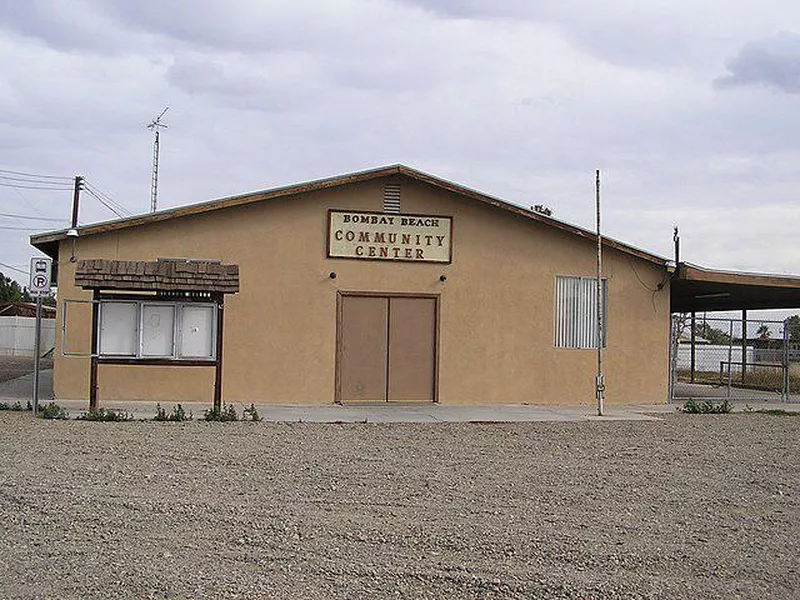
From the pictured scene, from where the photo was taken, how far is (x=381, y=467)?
1229 cm

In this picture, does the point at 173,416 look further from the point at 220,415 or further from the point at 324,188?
the point at 324,188

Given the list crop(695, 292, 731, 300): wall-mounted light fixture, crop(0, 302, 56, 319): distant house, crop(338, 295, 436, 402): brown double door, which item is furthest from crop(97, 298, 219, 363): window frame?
crop(0, 302, 56, 319): distant house

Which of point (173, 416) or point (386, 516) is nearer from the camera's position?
point (386, 516)

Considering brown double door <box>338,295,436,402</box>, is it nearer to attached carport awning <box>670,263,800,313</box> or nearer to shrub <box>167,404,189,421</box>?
shrub <box>167,404,189,421</box>

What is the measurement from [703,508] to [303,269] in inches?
478

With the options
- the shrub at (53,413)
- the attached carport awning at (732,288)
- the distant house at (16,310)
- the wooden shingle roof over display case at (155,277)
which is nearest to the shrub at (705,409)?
the attached carport awning at (732,288)

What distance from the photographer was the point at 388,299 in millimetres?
21375

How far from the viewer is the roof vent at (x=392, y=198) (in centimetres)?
2139

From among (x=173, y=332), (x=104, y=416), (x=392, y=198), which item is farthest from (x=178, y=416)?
(x=392, y=198)

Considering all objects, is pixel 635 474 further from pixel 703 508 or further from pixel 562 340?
pixel 562 340

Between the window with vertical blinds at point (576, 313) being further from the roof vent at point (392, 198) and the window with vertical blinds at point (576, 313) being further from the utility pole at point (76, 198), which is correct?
the utility pole at point (76, 198)

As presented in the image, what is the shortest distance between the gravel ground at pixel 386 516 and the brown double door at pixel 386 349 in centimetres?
561

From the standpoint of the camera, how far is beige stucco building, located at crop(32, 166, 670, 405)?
20297 mm

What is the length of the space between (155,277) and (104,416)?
98.6 inches
